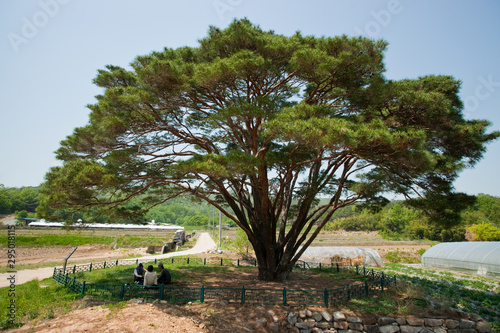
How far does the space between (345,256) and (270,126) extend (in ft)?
51.5

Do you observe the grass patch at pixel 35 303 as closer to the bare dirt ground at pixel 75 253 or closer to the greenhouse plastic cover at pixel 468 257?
the bare dirt ground at pixel 75 253

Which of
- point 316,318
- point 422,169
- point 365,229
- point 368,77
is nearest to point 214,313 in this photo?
point 316,318

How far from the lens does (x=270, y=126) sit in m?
7.02

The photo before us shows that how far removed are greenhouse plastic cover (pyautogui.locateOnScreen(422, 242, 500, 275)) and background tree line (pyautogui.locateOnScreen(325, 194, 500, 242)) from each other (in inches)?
345

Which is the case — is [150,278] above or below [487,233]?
below

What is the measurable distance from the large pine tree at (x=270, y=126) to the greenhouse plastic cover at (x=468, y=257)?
35.3ft

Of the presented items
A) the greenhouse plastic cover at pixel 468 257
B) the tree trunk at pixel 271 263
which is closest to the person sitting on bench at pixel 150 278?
the tree trunk at pixel 271 263

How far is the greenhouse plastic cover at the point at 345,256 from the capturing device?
18.9m

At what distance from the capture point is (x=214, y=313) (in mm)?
7273

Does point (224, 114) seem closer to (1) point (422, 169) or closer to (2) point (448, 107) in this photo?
(1) point (422, 169)

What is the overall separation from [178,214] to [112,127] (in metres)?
140

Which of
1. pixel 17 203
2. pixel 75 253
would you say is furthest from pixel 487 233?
pixel 17 203

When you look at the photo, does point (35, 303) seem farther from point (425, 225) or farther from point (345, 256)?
point (425, 225)

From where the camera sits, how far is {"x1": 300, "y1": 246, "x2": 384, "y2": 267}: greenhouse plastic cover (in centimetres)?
1892
